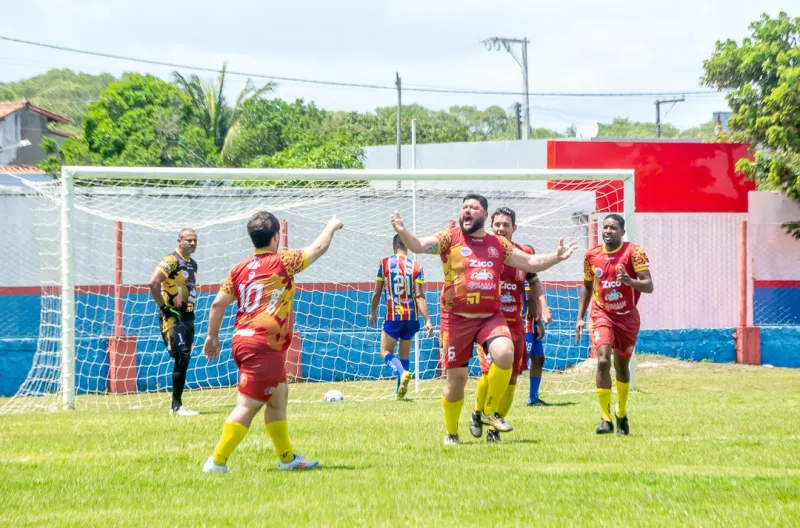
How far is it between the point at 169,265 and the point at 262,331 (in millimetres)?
5295

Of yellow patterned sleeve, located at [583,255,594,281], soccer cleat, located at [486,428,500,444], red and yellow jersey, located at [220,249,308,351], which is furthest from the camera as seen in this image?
yellow patterned sleeve, located at [583,255,594,281]

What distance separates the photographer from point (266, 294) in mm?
7586

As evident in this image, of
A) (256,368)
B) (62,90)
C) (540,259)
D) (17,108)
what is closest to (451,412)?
(540,259)

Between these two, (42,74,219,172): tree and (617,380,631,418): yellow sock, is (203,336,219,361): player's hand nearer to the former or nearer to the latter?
(617,380,631,418): yellow sock

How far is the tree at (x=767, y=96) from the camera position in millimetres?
24000

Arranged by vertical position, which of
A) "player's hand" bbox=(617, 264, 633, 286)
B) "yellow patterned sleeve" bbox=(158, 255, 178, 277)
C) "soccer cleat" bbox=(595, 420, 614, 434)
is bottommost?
"soccer cleat" bbox=(595, 420, 614, 434)

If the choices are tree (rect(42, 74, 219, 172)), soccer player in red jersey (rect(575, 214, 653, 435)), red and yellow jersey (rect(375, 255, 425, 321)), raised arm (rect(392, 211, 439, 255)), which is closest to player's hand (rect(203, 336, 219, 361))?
raised arm (rect(392, 211, 439, 255))

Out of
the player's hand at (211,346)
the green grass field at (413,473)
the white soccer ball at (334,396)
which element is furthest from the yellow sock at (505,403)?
the white soccer ball at (334,396)

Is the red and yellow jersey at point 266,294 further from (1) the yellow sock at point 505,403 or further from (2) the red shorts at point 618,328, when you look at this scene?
(2) the red shorts at point 618,328

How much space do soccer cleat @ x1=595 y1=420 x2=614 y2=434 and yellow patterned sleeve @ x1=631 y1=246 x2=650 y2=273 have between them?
1431mm

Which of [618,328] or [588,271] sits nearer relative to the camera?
[618,328]

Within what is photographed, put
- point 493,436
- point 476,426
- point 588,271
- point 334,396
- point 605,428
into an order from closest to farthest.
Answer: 1. point 493,436
2. point 476,426
3. point 605,428
4. point 588,271
5. point 334,396

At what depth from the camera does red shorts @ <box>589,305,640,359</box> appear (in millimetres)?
10094

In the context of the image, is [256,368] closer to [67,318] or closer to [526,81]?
[67,318]
